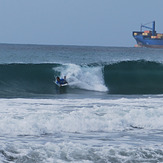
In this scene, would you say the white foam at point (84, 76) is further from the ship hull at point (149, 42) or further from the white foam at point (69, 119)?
the ship hull at point (149, 42)

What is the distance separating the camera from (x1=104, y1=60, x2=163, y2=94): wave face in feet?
77.6

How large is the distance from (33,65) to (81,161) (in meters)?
21.5

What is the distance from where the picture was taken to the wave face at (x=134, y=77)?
2366 cm

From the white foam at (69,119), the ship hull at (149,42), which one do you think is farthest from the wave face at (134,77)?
the ship hull at (149,42)

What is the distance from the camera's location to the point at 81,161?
722 cm

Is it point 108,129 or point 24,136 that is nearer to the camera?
point 24,136

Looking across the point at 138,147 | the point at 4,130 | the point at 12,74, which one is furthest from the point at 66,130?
the point at 12,74

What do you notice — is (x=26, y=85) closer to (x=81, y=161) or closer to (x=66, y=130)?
(x=66, y=130)

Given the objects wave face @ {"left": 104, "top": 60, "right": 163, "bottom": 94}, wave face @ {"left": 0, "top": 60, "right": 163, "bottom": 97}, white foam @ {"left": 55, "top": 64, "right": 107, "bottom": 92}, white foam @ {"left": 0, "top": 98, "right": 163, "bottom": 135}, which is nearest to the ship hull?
wave face @ {"left": 104, "top": 60, "right": 163, "bottom": 94}

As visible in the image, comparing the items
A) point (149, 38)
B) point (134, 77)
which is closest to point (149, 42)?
point (149, 38)

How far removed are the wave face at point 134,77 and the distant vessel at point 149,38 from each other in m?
80.9

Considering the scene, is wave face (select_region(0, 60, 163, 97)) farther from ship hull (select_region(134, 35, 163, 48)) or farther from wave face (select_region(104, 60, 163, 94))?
ship hull (select_region(134, 35, 163, 48))

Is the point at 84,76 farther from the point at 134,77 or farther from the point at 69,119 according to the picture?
the point at 69,119

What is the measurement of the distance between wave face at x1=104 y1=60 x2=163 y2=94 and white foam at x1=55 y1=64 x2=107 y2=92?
1.63 ft
